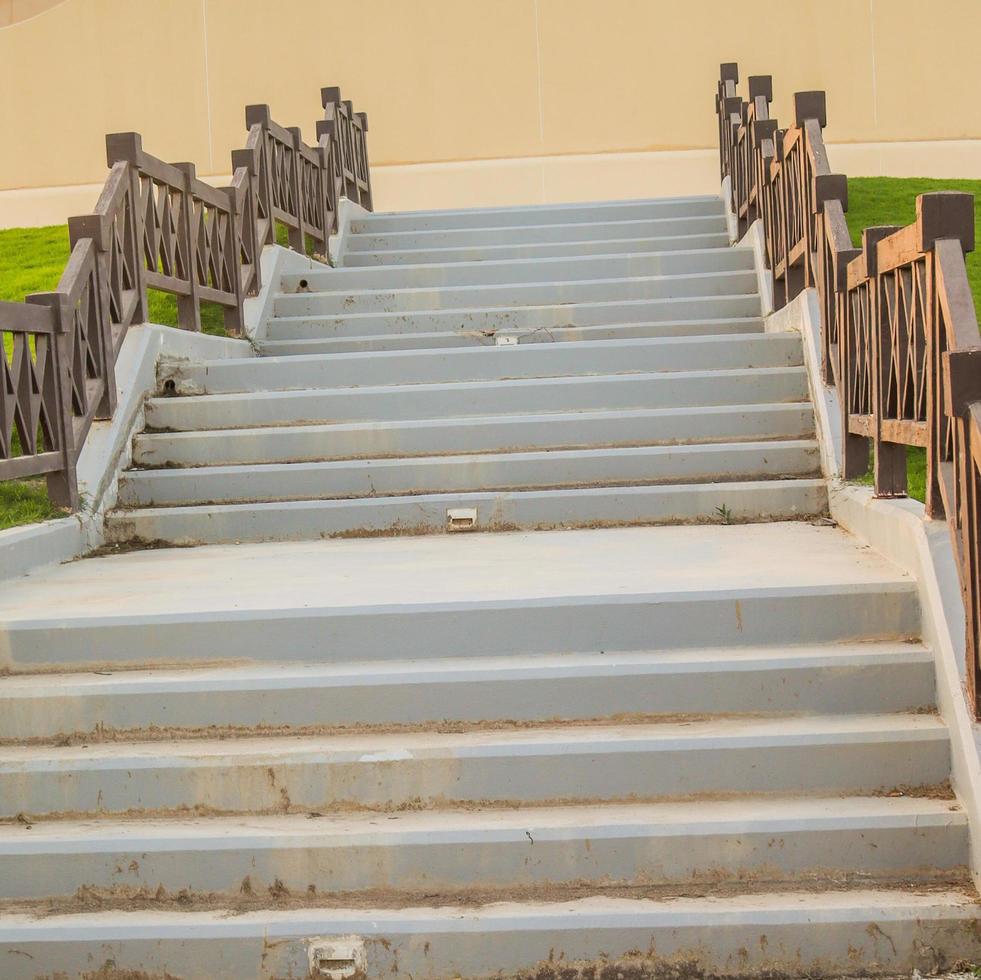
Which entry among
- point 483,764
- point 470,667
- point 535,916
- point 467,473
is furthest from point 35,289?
point 535,916

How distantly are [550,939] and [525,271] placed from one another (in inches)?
277

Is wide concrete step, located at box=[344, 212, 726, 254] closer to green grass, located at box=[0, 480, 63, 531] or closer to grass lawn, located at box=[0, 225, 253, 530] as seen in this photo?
grass lawn, located at box=[0, 225, 253, 530]

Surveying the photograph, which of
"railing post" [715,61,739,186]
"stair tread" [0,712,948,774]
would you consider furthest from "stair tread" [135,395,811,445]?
"railing post" [715,61,739,186]

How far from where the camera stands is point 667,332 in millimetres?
8516

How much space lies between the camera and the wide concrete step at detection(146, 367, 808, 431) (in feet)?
23.6

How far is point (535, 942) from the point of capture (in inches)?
143

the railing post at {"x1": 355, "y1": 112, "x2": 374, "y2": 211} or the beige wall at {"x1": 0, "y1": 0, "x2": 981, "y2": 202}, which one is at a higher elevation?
the beige wall at {"x1": 0, "y1": 0, "x2": 981, "y2": 202}

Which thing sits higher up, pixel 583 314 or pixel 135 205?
pixel 135 205

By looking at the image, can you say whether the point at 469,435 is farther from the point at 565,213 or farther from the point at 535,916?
the point at 565,213

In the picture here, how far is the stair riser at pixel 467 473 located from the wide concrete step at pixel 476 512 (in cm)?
10

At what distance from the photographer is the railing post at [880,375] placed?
197 inches

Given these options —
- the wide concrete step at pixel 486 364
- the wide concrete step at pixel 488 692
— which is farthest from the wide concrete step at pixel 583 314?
the wide concrete step at pixel 488 692

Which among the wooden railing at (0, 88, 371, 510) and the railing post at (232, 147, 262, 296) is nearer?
the wooden railing at (0, 88, 371, 510)

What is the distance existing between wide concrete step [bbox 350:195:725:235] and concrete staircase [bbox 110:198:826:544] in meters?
2.34
